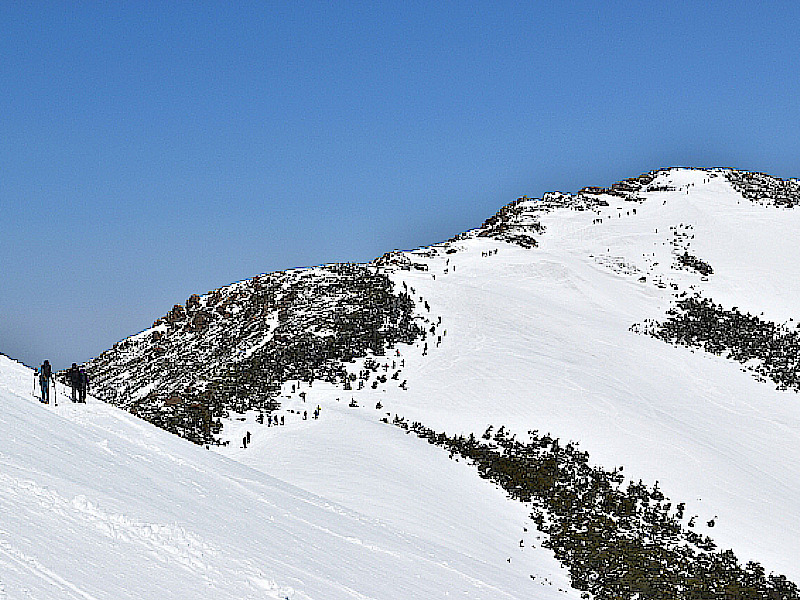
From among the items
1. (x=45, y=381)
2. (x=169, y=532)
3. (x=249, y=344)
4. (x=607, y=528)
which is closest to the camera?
(x=169, y=532)

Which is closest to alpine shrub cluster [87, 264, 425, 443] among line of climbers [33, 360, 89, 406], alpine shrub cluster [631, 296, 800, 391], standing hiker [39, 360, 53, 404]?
line of climbers [33, 360, 89, 406]

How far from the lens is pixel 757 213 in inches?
2889

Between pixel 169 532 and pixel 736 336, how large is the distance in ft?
135

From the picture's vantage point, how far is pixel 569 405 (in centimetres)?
2719

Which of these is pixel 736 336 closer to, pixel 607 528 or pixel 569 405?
pixel 569 405

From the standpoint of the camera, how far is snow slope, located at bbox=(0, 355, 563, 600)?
264 inches

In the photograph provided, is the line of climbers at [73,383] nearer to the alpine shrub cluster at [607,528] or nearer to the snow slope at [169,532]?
the snow slope at [169,532]

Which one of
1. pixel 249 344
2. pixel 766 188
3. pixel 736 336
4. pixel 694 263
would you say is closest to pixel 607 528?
pixel 249 344

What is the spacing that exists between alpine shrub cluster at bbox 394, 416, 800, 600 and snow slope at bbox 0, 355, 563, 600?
283 centimetres

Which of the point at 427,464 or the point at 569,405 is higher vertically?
the point at 569,405

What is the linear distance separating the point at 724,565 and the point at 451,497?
7.19 meters

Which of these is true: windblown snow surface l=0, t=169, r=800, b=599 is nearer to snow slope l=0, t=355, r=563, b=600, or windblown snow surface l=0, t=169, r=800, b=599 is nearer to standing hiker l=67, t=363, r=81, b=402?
snow slope l=0, t=355, r=563, b=600

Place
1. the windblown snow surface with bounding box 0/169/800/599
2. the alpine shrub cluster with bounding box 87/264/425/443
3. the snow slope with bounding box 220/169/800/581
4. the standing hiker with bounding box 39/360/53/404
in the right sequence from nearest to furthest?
the windblown snow surface with bounding box 0/169/800/599 < the standing hiker with bounding box 39/360/53/404 < the snow slope with bounding box 220/169/800/581 < the alpine shrub cluster with bounding box 87/264/425/443

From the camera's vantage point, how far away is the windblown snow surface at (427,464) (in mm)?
7914
